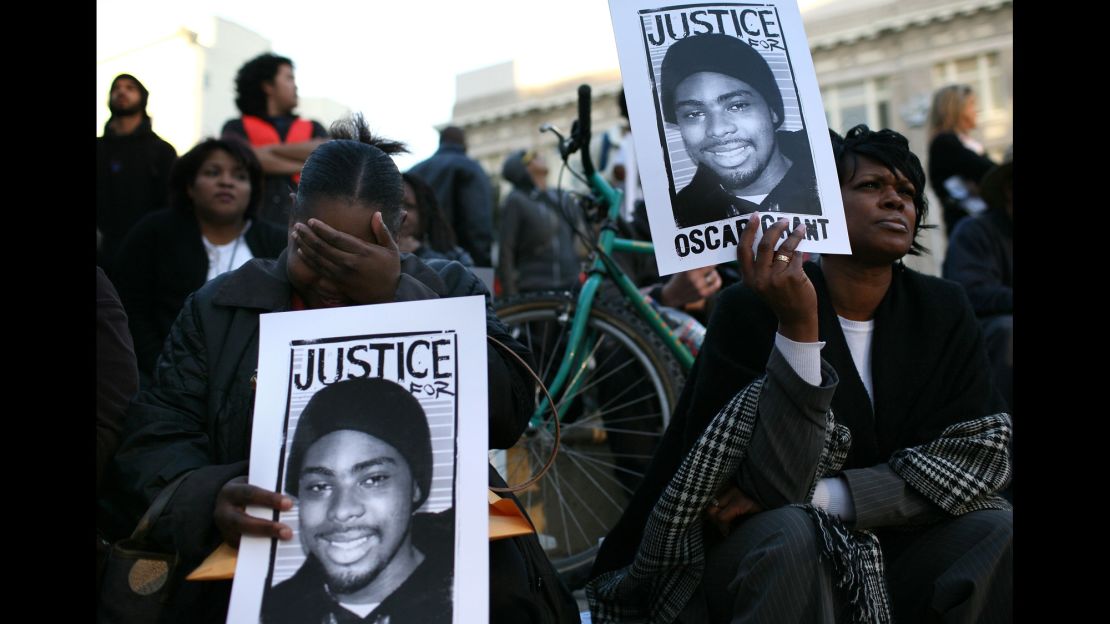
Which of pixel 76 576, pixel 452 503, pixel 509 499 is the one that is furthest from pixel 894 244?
pixel 76 576

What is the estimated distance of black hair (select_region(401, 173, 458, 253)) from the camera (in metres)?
4.84

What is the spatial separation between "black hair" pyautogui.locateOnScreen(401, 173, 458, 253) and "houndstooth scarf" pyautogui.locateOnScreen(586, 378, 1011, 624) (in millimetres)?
2579

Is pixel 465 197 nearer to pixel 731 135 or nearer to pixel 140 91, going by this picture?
pixel 140 91

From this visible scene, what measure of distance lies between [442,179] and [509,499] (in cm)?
465

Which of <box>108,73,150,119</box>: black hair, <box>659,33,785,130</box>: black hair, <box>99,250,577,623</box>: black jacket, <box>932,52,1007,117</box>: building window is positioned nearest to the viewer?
<box>99,250,577,623</box>: black jacket

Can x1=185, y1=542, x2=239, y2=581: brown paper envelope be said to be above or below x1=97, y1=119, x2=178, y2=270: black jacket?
below

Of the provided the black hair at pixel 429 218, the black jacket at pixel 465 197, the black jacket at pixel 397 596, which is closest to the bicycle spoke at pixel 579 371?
the black hair at pixel 429 218

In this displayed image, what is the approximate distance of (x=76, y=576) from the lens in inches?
77.5

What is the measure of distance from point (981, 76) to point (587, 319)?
2972 centimetres

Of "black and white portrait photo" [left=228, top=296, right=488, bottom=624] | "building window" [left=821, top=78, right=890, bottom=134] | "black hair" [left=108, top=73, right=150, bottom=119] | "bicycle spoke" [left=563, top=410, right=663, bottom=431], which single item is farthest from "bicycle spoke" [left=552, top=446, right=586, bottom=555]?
"building window" [left=821, top=78, right=890, bottom=134]

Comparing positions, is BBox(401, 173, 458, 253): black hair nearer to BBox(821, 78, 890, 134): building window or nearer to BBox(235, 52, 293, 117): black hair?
BBox(235, 52, 293, 117): black hair

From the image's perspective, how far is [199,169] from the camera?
462 cm

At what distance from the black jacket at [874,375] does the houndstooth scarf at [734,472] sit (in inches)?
3.3

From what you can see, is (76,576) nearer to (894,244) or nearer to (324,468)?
(324,468)
